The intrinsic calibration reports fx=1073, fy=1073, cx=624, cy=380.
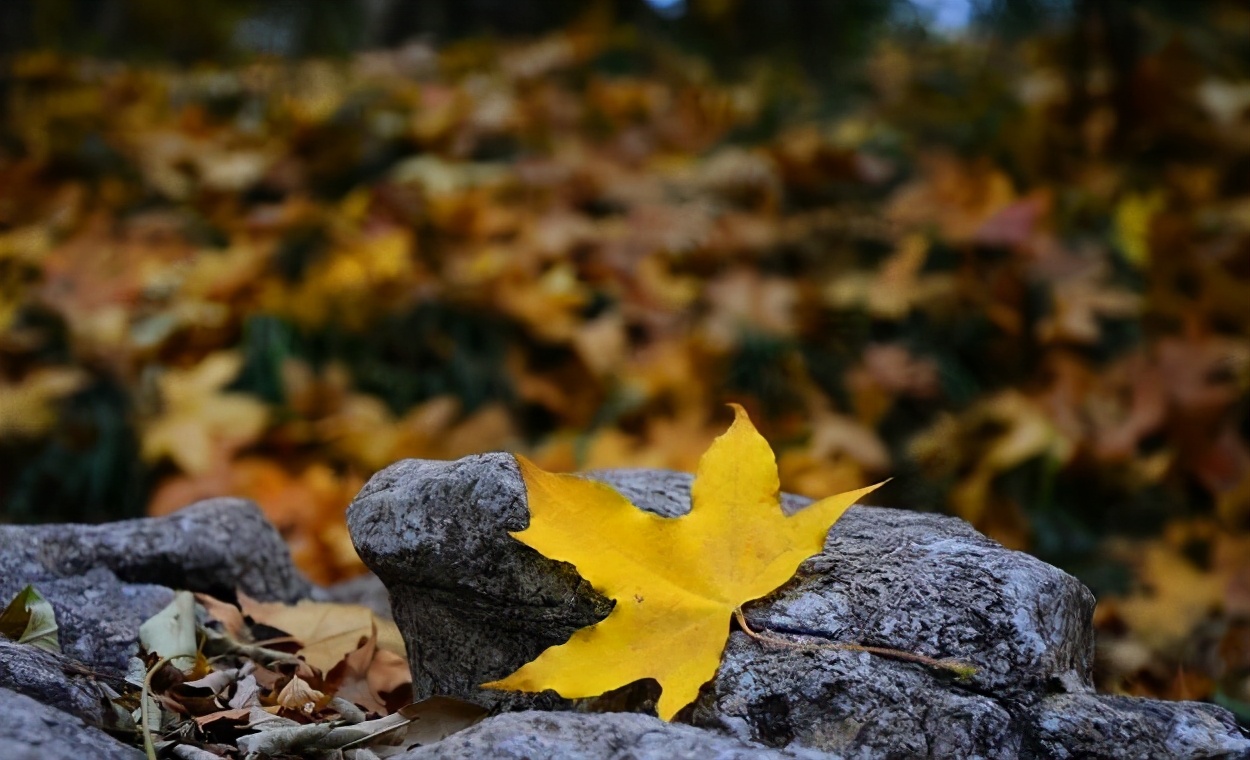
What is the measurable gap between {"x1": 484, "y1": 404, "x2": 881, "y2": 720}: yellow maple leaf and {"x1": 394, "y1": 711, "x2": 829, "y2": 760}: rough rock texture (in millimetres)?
39

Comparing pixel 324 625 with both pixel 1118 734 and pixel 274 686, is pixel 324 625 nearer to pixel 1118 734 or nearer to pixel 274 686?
pixel 274 686

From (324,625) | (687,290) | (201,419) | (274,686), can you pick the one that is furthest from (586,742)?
(687,290)

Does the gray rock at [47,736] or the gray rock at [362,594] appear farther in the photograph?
the gray rock at [362,594]

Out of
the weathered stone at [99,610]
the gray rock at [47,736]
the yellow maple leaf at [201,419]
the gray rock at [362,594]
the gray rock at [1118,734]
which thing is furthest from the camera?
the yellow maple leaf at [201,419]

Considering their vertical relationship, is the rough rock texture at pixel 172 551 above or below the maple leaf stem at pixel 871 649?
above

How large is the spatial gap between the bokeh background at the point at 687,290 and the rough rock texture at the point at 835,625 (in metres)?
0.86

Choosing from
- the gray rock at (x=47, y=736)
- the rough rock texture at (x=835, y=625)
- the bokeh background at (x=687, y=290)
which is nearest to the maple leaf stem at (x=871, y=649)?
the rough rock texture at (x=835, y=625)

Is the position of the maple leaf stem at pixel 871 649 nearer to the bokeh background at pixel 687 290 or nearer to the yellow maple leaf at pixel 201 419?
the bokeh background at pixel 687 290

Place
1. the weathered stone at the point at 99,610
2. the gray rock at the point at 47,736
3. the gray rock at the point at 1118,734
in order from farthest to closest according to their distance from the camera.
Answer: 1. the weathered stone at the point at 99,610
2. the gray rock at the point at 1118,734
3. the gray rock at the point at 47,736

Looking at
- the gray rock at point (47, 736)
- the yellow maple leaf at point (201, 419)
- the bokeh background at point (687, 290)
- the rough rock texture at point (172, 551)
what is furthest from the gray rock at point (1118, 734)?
the yellow maple leaf at point (201, 419)

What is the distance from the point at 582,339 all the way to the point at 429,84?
1668mm

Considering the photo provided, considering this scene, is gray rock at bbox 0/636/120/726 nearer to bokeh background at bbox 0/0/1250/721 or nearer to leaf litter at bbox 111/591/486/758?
leaf litter at bbox 111/591/486/758

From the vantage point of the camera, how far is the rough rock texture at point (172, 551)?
1282 millimetres

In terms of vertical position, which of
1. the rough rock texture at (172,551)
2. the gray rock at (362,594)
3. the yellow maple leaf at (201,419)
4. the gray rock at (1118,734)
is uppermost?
the yellow maple leaf at (201,419)
